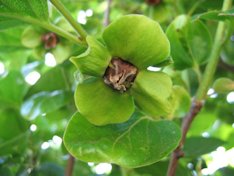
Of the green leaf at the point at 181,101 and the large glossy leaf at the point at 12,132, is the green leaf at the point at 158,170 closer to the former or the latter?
the green leaf at the point at 181,101

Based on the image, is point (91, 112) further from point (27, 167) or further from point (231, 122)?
point (231, 122)

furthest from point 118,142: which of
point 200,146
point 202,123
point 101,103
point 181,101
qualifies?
point 202,123

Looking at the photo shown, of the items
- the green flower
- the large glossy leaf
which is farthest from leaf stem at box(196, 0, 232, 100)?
the large glossy leaf

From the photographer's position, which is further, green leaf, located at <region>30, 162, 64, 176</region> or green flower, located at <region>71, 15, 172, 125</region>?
green leaf, located at <region>30, 162, 64, 176</region>

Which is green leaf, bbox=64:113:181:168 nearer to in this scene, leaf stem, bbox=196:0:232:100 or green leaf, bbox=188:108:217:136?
leaf stem, bbox=196:0:232:100

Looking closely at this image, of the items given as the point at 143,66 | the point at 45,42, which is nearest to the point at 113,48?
the point at 143,66

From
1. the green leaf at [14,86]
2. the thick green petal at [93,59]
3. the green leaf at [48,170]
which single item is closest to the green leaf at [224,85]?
the thick green petal at [93,59]

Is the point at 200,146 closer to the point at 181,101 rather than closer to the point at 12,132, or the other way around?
the point at 181,101
